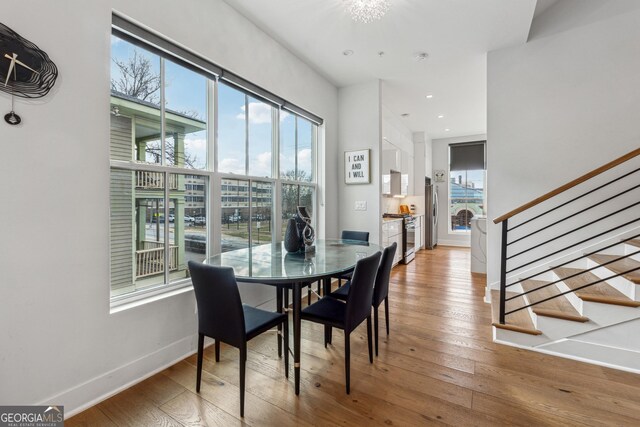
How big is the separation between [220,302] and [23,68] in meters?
1.60

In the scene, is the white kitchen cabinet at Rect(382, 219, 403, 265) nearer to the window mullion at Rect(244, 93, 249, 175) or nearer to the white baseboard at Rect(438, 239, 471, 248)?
the window mullion at Rect(244, 93, 249, 175)

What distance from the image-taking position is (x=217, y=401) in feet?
5.69

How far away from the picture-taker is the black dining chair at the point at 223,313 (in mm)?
1587

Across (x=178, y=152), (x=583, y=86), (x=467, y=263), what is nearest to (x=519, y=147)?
(x=583, y=86)

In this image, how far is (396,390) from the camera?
1.83m

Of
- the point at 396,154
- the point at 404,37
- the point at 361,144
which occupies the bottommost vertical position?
the point at 361,144

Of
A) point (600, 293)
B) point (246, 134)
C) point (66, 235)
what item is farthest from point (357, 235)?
point (66, 235)

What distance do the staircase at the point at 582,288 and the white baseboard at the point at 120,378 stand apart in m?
2.65

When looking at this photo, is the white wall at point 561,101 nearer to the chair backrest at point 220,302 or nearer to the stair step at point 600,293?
the stair step at point 600,293

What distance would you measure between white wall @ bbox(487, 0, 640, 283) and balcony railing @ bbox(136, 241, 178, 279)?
3.58m

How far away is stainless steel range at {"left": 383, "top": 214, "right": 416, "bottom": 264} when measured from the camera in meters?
5.45

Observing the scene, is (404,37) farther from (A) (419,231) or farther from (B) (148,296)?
(A) (419,231)

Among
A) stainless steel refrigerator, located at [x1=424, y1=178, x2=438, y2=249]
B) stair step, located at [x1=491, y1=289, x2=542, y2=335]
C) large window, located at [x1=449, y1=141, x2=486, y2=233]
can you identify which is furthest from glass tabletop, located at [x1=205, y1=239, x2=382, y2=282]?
large window, located at [x1=449, y1=141, x2=486, y2=233]

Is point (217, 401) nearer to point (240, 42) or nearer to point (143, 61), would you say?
point (143, 61)
